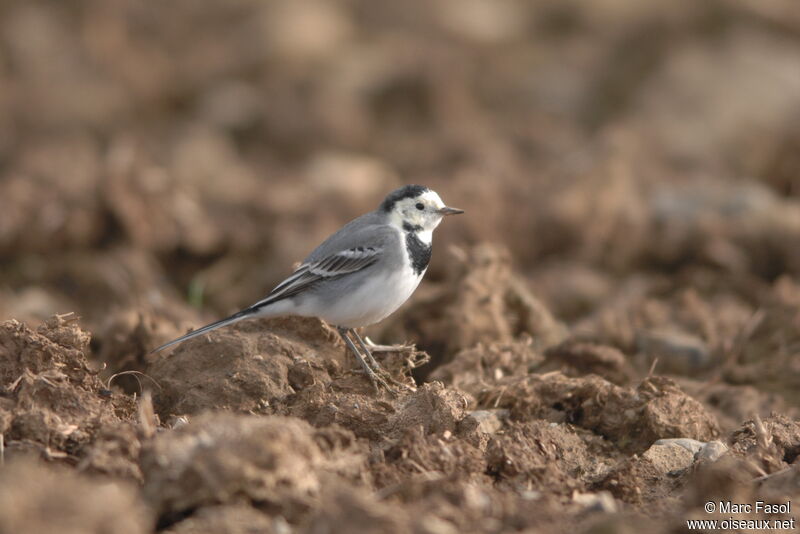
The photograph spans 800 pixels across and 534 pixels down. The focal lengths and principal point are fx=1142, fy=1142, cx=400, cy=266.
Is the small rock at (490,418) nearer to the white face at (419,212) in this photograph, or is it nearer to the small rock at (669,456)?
the small rock at (669,456)

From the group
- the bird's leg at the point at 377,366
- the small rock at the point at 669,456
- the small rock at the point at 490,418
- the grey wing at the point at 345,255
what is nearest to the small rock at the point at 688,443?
the small rock at the point at 669,456

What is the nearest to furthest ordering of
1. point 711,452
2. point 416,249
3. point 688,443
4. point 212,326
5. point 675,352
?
1. point 711,452
2. point 688,443
3. point 212,326
4. point 416,249
5. point 675,352

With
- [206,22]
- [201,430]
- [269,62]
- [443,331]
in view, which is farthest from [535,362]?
[206,22]

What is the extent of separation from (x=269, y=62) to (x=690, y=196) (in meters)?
8.12

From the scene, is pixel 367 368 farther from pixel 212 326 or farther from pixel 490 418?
pixel 212 326

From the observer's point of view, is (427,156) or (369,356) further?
(427,156)

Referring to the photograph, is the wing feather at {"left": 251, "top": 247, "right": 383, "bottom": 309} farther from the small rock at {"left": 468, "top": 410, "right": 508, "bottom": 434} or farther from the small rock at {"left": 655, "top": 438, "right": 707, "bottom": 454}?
the small rock at {"left": 655, "top": 438, "right": 707, "bottom": 454}

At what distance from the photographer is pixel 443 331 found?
25.3ft

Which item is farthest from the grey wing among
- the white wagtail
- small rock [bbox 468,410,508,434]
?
small rock [bbox 468,410,508,434]

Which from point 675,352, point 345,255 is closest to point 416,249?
point 345,255

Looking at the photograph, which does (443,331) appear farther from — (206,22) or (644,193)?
(206,22)

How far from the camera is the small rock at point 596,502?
4.39 m

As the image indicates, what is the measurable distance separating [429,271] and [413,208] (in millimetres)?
3078

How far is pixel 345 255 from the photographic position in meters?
6.70
